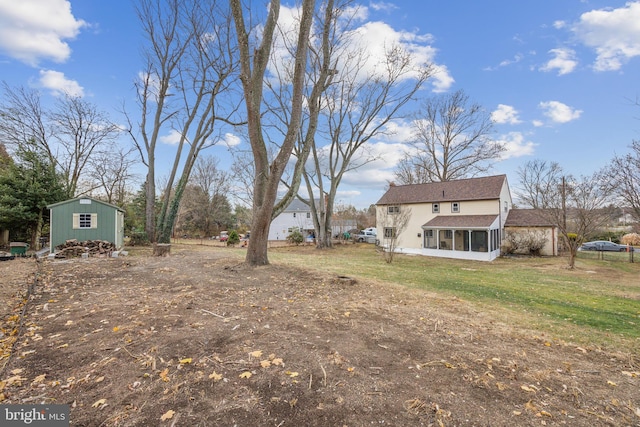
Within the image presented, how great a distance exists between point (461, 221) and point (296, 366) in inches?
782

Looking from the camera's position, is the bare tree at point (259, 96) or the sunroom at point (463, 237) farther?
the sunroom at point (463, 237)

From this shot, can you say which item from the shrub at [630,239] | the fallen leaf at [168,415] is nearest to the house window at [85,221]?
the fallen leaf at [168,415]

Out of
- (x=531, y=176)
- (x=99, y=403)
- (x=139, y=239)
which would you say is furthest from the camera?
(x=531, y=176)

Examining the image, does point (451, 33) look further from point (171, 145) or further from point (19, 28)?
point (171, 145)

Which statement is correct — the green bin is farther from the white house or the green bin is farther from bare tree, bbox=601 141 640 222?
bare tree, bbox=601 141 640 222

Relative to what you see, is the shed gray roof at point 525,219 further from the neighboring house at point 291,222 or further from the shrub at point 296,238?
the neighboring house at point 291,222

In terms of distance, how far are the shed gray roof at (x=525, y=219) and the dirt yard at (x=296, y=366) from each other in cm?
1929

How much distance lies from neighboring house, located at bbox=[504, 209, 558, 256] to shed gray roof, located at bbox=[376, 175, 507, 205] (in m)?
3.17

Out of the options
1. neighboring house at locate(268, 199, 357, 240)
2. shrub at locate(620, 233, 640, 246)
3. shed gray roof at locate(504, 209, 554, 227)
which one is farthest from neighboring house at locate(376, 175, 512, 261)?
neighboring house at locate(268, 199, 357, 240)

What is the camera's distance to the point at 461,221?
19.8 meters

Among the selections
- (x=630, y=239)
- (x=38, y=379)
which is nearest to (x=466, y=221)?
(x=630, y=239)

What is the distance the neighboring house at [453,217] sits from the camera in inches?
738

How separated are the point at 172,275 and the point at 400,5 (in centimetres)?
1289

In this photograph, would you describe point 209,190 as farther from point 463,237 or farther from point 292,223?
point 463,237
